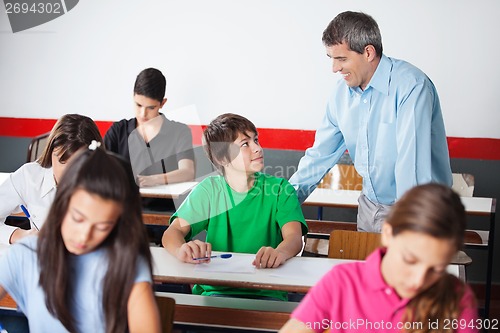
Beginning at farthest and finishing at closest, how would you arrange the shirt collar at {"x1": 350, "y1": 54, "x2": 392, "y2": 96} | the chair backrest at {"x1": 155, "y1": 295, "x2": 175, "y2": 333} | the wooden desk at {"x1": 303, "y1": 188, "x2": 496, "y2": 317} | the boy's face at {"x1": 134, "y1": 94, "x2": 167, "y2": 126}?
the boy's face at {"x1": 134, "y1": 94, "x2": 167, "y2": 126}, the wooden desk at {"x1": 303, "y1": 188, "x2": 496, "y2": 317}, the shirt collar at {"x1": 350, "y1": 54, "x2": 392, "y2": 96}, the chair backrest at {"x1": 155, "y1": 295, "x2": 175, "y2": 333}

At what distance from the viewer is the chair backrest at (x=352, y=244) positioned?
2.56 meters

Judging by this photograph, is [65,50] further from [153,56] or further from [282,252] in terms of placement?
[282,252]

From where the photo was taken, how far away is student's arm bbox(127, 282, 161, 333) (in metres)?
1.65

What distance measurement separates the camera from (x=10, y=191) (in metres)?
2.71

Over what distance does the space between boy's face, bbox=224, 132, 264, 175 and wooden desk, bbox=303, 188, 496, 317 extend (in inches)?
47.7

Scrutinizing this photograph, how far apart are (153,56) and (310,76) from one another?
1.06m

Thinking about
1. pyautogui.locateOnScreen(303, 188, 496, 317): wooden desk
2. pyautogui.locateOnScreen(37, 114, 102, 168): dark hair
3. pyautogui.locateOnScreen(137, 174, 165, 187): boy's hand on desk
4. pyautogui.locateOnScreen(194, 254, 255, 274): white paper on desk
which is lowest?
pyautogui.locateOnScreen(303, 188, 496, 317): wooden desk

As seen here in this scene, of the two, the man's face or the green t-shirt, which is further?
the man's face

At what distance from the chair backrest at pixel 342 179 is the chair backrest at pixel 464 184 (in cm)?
55

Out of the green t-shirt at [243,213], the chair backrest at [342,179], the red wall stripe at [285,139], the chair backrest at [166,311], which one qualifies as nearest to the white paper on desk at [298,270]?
the green t-shirt at [243,213]

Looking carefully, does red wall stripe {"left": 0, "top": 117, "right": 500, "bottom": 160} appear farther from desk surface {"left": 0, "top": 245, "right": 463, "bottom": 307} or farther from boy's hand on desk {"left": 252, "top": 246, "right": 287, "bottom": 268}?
boy's hand on desk {"left": 252, "top": 246, "right": 287, "bottom": 268}

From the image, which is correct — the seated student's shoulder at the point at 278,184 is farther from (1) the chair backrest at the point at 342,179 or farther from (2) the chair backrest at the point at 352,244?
(1) the chair backrest at the point at 342,179

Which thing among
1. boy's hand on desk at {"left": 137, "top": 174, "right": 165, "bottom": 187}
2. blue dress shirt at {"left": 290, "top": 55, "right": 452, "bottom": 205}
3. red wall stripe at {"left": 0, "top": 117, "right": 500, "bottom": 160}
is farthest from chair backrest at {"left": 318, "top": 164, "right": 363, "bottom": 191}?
blue dress shirt at {"left": 290, "top": 55, "right": 452, "bottom": 205}

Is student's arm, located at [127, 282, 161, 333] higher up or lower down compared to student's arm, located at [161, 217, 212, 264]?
higher up
